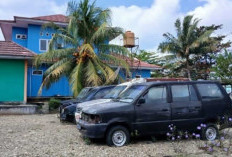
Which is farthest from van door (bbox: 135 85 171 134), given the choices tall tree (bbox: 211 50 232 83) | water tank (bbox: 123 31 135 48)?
tall tree (bbox: 211 50 232 83)

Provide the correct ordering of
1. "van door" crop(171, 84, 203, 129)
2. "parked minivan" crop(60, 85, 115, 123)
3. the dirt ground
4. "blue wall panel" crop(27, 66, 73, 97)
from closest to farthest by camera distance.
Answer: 1. the dirt ground
2. "van door" crop(171, 84, 203, 129)
3. "parked minivan" crop(60, 85, 115, 123)
4. "blue wall panel" crop(27, 66, 73, 97)

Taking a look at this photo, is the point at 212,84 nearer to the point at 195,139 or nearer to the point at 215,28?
the point at 195,139

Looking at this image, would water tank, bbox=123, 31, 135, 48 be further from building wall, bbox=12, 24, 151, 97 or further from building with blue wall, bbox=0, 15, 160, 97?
building wall, bbox=12, 24, 151, 97

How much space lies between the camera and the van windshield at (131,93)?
827cm

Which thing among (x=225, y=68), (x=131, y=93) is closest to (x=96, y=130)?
(x=131, y=93)

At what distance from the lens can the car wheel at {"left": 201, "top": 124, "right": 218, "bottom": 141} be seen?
28.3ft

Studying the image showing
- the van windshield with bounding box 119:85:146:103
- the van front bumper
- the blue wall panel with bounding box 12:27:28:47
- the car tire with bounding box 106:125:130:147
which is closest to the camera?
the van front bumper

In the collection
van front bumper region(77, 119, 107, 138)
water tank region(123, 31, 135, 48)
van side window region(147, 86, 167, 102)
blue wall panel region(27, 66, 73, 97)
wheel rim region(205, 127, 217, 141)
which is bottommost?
wheel rim region(205, 127, 217, 141)

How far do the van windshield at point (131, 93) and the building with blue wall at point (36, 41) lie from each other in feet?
37.2

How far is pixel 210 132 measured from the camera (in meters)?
8.73

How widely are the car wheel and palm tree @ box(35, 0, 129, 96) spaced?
916 cm

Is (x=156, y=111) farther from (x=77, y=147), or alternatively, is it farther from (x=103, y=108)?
(x=77, y=147)

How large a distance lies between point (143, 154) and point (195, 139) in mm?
2570

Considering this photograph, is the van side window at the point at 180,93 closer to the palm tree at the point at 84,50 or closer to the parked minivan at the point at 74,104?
the parked minivan at the point at 74,104
